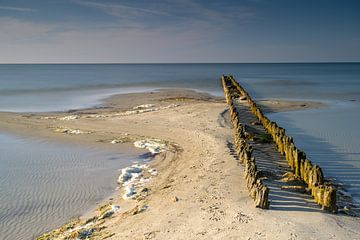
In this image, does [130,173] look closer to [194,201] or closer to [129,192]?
[129,192]

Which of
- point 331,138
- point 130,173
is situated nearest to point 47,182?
point 130,173

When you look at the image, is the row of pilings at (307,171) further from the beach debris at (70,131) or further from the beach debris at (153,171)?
the beach debris at (70,131)

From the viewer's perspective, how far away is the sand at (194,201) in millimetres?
7148

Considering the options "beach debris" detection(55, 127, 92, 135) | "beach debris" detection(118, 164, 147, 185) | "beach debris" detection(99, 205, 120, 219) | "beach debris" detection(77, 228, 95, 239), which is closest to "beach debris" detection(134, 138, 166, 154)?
"beach debris" detection(118, 164, 147, 185)

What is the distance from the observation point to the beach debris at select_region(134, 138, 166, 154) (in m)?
14.2

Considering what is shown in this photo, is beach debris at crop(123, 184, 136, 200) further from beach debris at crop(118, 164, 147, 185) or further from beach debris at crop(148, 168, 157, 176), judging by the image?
beach debris at crop(148, 168, 157, 176)

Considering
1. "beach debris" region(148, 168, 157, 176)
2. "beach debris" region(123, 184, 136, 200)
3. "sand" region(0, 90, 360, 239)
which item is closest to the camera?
"sand" region(0, 90, 360, 239)

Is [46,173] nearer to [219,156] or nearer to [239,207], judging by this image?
[219,156]

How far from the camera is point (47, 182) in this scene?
37.0 feet

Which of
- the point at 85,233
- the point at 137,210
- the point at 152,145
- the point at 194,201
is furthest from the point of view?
the point at 152,145

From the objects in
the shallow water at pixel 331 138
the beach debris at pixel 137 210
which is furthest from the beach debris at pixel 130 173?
the shallow water at pixel 331 138

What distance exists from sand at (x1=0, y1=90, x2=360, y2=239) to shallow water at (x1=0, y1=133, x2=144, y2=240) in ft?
2.87

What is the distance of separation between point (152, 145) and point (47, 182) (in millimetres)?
4758

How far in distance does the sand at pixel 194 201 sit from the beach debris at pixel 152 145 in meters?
0.27
